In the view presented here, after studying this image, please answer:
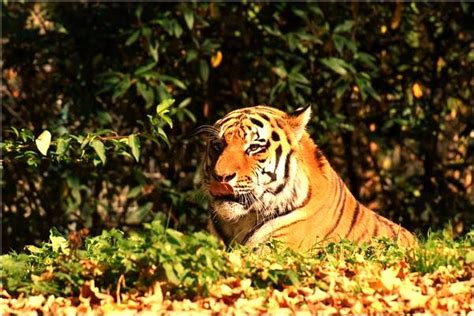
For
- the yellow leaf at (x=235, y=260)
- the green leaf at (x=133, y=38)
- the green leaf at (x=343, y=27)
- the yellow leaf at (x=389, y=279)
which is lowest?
the yellow leaf at (x=389, y=279)

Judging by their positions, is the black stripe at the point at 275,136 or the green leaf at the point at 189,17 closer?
the black stripe at the point at 275,136

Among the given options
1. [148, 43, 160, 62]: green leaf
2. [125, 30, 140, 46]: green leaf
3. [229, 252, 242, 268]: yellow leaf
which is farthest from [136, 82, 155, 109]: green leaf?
[229, 252, 242, 268]: yellow leaf

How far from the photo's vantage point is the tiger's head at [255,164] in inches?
249

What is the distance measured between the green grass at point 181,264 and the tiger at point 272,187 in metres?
1.06

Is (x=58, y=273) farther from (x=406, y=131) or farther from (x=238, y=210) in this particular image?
(x=406, y=131)

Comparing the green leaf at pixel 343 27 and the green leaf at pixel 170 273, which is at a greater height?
the green leaf at pixel 343 27

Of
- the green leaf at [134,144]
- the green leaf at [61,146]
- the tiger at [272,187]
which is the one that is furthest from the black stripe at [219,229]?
the green leaf at [61,146]

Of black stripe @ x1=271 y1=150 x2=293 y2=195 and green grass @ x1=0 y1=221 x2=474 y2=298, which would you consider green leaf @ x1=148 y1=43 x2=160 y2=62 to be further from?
green grass @ x1=0 y1=221 x2=474 y2=298

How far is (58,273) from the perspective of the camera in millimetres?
4621

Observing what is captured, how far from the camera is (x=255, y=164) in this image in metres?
6.41

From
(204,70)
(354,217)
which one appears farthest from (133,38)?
(354,217)

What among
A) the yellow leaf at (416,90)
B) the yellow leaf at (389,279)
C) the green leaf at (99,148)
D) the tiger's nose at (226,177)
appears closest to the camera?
the yellow leaf at (389,279)

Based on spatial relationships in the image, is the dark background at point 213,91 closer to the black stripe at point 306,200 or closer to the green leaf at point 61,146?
the black stripe at point 306,200

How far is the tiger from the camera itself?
6336 mm
